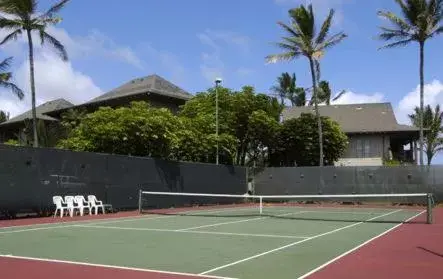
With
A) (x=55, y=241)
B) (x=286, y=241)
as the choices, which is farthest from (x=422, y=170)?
(x=55, y=241)

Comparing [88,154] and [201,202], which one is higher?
[88,154]

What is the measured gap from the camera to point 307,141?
1779 inches

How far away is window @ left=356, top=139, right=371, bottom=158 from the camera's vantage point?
166 feet

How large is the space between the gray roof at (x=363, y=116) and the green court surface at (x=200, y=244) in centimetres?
3055

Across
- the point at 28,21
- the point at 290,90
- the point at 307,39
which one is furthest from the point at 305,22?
the point at 290,90

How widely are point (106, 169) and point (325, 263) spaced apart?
1618 cm

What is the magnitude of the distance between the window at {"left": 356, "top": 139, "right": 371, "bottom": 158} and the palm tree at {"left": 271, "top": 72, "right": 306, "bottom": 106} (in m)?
22.4

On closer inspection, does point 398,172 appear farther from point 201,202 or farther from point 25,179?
point 25,179

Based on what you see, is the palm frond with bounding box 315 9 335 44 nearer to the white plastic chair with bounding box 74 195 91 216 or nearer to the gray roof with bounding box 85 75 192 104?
the gray roof with bounding box 85 75 192 104

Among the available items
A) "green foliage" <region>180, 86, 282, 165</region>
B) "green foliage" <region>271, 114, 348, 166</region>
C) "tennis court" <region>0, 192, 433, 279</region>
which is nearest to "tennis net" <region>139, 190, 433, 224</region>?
"green foliage" <region>180, 86, 282, 165</region>

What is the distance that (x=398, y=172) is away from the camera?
3528 centimetres

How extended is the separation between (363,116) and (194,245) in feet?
137

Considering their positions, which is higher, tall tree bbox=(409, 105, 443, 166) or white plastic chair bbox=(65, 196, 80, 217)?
tall tree bbox=(409, 105, 443, 166)

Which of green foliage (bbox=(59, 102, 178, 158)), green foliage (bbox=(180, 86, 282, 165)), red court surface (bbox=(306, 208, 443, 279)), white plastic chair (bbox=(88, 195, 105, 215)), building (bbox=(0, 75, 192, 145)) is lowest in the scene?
red court surface (bbox=(306, 208, 443, 279))
